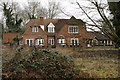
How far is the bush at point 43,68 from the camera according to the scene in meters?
4.58

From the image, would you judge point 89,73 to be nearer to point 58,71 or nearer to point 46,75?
point 58,71

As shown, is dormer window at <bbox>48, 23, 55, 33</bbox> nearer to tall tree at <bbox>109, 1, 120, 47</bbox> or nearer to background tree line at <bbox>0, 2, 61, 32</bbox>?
background tree line at <bbox>0, 2, 61, 32</bbox>

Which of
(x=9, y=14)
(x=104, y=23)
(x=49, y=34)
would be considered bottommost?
(x=104, y=23)

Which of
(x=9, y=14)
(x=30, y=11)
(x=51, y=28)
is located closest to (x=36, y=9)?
(x=30, y=11)

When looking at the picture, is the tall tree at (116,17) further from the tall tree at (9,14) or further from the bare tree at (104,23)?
the tall tree at (9,14)

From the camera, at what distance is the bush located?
4.58 m

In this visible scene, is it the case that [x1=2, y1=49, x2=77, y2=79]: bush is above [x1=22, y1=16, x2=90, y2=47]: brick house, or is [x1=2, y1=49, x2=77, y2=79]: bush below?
below

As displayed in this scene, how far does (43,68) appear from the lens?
4.73m

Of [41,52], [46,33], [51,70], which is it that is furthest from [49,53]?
[46,33]

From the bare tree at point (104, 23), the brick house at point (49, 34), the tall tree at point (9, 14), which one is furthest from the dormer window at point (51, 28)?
the bare tree at point (104, 23)

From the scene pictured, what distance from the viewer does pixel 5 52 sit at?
5363 millimetres

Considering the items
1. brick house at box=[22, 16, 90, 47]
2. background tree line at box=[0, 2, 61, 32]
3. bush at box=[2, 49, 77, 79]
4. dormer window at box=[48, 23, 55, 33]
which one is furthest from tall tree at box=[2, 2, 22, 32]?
dormer window at box=[48, 23, 55, 33]

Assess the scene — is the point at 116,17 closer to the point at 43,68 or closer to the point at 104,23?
the point at 104,23

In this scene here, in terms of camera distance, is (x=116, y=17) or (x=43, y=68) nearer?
(x=116, y=17)
